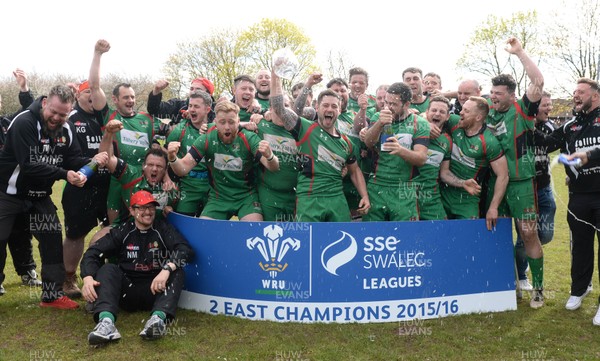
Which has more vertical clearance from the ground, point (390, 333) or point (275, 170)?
point (275, 170)

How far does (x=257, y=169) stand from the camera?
6488mm

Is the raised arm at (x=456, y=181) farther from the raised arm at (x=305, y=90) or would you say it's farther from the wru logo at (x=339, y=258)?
the raised arm at (x=305, y=90)

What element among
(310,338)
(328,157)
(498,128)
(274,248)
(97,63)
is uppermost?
(97,63)

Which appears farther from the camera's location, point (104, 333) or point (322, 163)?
point (322, 163)

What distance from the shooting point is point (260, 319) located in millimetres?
5590

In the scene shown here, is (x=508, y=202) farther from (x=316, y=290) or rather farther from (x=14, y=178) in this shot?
(x=14, y=178)

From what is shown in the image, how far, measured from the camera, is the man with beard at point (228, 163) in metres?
6.01

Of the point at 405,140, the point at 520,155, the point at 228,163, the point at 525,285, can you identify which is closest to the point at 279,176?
the point at 228,163

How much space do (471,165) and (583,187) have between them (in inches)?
49.1

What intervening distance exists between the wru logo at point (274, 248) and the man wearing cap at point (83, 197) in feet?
7.81

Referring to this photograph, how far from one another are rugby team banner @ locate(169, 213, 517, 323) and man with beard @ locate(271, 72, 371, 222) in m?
0.44

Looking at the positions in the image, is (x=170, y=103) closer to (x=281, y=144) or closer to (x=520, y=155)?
(x=281, y=144)

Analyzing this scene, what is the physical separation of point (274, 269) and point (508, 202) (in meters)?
2.89

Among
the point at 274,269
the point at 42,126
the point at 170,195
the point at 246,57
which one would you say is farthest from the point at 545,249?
the point at 246,57
